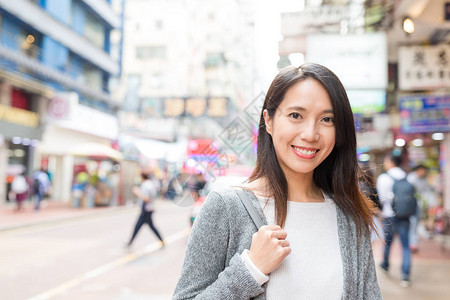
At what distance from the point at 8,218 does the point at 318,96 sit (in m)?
14.0

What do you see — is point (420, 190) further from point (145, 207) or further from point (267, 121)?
point (267, 121)

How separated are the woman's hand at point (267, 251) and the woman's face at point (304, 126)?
28cm

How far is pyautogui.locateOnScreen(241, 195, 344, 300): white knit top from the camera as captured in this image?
1308 millimetres

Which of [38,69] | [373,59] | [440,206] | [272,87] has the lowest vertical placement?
[440,206]

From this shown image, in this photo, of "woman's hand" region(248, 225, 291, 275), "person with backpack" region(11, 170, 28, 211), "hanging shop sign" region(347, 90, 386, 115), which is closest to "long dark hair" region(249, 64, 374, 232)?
"woman's hand" region(248, 225, 291, 275)

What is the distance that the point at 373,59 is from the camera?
6.40 meters

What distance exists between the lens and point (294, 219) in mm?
1442

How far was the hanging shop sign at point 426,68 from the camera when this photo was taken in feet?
24.4

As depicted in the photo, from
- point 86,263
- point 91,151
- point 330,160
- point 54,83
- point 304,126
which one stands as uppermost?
point 54,83

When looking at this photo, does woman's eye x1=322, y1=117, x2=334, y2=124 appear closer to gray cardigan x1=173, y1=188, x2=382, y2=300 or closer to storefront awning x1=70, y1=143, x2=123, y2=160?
gray cardigan x1=173, y1=188, x2=382, y2=300

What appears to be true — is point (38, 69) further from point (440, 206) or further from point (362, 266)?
point (362, 266)

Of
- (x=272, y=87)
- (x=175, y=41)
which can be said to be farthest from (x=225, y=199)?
(x=175, y=41)

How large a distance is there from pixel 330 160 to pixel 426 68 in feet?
22.3

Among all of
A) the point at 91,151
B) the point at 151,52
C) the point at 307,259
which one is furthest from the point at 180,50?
the point at 307,259
